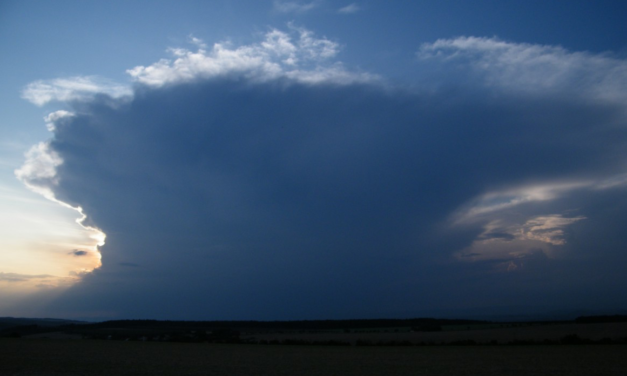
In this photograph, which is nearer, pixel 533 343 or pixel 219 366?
pixel 219 366

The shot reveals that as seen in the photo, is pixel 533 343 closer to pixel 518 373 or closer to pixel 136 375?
pixel 518 373

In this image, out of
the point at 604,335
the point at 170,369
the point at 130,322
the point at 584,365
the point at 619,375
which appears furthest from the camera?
the point at 130,322

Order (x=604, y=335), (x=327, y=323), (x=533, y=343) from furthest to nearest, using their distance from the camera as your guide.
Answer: (x=327, y=323), (x=604, y=335), (x=533, y=343)

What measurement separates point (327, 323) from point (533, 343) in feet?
418

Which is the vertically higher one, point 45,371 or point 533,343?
point 45,371

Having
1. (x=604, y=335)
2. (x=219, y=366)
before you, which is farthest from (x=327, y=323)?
(x=219, y=366)

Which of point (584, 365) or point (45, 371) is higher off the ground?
point (45, 371)

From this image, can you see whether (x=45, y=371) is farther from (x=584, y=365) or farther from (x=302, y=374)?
(x=584, y=365)

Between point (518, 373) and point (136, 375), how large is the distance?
63.7 ft

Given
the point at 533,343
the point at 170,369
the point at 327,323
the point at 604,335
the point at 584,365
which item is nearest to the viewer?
the point at 170,369

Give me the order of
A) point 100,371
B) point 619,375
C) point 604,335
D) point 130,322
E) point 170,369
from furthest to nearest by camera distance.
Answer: point 130,322
point 604,335
point 170,369
point 100,371
point 619,375

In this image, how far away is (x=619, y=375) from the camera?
20625mm

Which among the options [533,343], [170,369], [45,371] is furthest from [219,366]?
[533,343]

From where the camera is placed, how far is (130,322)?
157m
